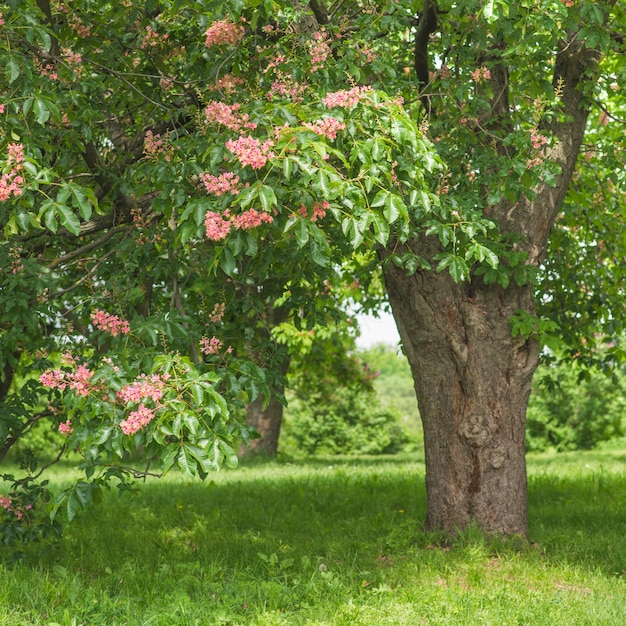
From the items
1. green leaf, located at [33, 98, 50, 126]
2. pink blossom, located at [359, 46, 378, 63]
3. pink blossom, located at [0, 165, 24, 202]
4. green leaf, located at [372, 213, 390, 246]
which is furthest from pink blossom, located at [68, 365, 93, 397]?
pink blossom, located at [359, 46, 378, 63]

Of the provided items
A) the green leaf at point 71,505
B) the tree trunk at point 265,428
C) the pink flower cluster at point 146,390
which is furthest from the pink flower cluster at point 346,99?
the tree trunk at point 265,428

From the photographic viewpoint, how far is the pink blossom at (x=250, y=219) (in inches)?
163

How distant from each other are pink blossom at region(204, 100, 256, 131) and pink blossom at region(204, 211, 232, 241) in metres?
0.58

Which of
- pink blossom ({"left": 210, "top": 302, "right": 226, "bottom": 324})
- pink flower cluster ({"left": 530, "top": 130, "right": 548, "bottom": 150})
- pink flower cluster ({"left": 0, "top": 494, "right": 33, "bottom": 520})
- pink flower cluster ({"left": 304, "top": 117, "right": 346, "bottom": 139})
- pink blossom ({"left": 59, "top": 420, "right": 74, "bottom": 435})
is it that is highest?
pink flower cluster ({"left": 530, "top": 130, "right": 548, "bottom": 150})

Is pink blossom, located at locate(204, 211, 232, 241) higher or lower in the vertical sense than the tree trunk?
higher

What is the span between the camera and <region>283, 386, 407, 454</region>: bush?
2269 centimetres

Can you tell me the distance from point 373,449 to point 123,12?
18.0 meters

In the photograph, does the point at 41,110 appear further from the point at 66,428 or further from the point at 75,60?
the point at 66,428

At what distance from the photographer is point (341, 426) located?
22.9m

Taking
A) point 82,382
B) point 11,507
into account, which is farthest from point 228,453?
point 11,507

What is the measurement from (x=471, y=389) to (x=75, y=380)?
352cm

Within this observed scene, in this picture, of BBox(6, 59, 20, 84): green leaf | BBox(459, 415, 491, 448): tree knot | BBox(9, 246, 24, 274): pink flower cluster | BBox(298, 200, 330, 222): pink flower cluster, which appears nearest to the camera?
BBox(298, 200, 330, 222): pink flower cluster

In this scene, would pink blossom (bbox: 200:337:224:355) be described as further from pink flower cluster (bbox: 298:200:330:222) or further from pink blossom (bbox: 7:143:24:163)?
pink blossom (bbox: 7:143:24:163)

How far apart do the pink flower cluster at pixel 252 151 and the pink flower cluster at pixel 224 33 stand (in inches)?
59.7
